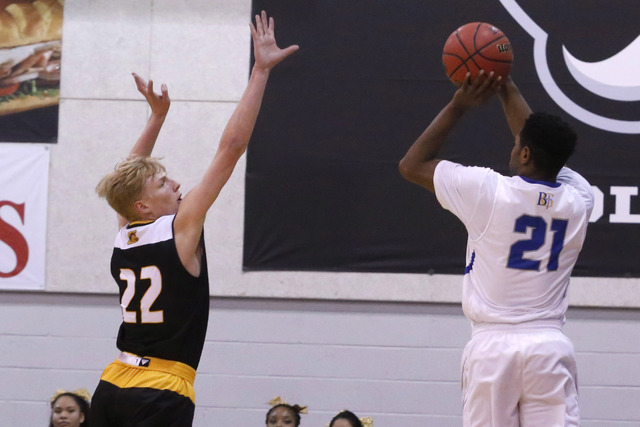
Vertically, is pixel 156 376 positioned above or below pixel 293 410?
above

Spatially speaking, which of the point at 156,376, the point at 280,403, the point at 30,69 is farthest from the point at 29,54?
the point at 156,376

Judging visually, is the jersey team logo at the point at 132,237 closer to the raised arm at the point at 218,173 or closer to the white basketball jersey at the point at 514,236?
the raised arm at the point at 218,173

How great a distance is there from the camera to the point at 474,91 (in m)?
3.76

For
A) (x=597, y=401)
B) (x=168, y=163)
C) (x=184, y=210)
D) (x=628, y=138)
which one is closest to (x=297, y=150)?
(x=168, y=163)

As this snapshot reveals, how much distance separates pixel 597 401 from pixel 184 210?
4.94 m

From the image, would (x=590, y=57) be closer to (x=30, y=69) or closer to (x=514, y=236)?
(x=514, y=236)

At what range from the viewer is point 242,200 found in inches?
292

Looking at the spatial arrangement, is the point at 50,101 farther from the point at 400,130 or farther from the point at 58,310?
the point at 400,130

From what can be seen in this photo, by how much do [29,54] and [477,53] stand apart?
4872 millimetres

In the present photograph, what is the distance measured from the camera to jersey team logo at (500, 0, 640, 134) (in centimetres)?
735

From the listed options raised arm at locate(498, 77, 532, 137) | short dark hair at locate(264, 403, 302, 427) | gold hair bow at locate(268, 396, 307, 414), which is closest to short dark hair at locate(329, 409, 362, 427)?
short dark hair at locate(264, 403, 302, 427)

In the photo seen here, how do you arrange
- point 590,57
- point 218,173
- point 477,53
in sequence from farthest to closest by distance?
1. point 590,57
2. point 477,53
3. point 218,173

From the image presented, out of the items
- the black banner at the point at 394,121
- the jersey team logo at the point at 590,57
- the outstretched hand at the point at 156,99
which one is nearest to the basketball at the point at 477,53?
the outstretched hand at the point at 156,99

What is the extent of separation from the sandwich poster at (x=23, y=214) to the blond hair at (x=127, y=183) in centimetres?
407
